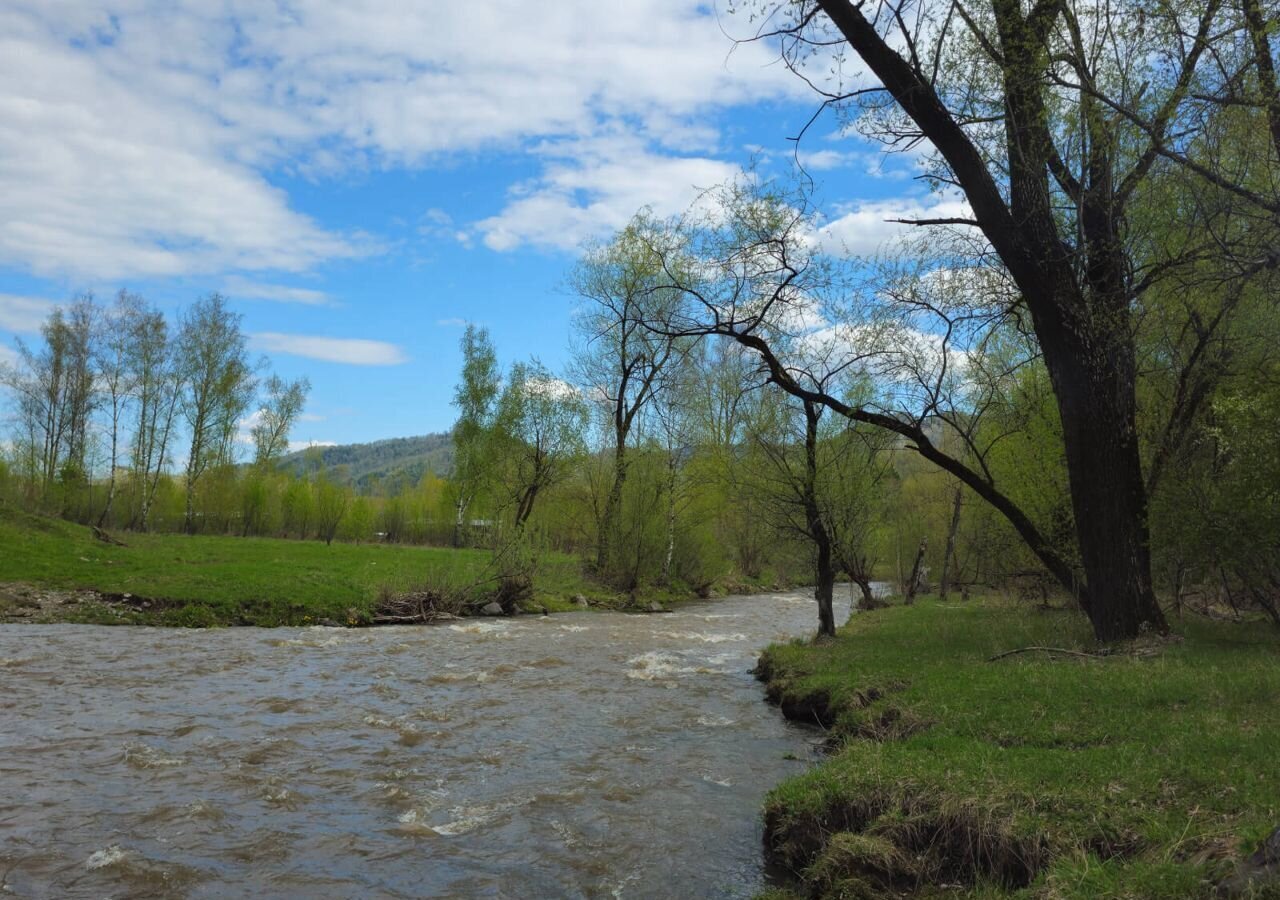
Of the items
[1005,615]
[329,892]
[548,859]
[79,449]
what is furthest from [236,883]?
[79,449]

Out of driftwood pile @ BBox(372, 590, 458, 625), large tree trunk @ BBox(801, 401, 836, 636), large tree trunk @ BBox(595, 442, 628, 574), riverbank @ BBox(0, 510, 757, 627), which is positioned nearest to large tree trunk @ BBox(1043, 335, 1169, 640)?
large tree trunk @ BBox(801, 401, 836, 636)

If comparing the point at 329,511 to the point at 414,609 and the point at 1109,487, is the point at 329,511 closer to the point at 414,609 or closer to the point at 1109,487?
the point at 414,609

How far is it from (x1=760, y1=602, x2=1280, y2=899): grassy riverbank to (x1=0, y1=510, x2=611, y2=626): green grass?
57.4ft

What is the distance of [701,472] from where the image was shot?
3372 cm

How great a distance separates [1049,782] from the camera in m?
6.29

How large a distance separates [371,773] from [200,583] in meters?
17.5

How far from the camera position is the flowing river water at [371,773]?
634 centimetres

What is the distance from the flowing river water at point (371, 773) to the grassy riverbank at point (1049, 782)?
3.07 feet

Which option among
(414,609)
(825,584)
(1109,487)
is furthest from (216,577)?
(1109,487)

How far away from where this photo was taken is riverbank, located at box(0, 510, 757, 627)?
20.3 metres

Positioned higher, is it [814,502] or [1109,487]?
[1109,487]

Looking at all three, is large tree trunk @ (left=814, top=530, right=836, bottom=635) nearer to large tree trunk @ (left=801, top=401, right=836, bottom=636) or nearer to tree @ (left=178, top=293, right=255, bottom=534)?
large tree trunk @ (left=801, top=401, right=836, bottom=636)

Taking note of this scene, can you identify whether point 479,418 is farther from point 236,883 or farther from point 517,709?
point 236,883

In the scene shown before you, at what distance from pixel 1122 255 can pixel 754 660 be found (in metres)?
11.5
